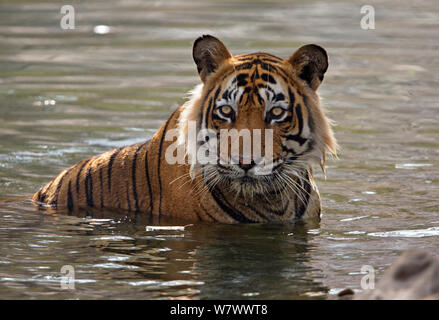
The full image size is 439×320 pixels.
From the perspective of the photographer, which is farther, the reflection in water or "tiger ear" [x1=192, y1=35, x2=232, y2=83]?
"tiger ear" [x1=192, y1=35, x2=232, y2=83]

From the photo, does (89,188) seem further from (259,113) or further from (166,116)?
(166,116)

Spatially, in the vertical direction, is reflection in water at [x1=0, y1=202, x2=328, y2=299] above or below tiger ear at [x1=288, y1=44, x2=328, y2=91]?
below

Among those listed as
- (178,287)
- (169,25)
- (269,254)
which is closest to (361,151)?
(269,254)

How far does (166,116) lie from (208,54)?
15.1ft

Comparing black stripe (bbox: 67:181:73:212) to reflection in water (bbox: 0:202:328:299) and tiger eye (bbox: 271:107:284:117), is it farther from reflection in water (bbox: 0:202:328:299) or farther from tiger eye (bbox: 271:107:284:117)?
tiger eye (bbox: 271:107:284:117)

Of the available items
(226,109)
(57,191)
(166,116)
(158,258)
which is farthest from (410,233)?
(166,116)

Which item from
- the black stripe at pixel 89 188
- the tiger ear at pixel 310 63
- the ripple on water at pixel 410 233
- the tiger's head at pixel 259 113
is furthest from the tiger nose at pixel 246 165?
the black stripe at pixel 89 188

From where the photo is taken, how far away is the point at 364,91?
1120 centimetres

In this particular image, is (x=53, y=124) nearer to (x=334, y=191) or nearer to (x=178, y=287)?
(x=334, y=191)

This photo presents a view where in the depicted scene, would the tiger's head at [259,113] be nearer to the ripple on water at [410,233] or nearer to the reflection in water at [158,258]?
the reflection in water at [158,258]

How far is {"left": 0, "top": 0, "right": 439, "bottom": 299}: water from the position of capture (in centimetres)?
508

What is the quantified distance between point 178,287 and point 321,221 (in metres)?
1.61

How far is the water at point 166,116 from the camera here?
200 inches

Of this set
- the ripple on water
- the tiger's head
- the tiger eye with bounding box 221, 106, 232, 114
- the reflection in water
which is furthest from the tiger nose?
the ripple on water
